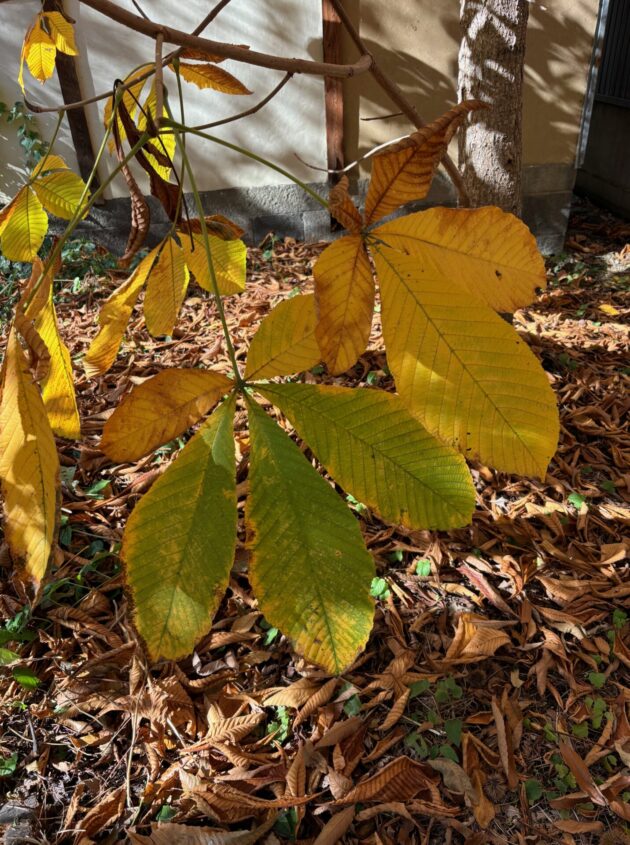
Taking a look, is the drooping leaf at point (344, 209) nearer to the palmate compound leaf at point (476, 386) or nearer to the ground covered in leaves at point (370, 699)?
the palmate compound leaf at point (476, 386)

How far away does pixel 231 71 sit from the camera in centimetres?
328

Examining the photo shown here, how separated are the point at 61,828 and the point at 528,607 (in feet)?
3.65

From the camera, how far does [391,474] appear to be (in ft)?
1.43

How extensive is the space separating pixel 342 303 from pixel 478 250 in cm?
11

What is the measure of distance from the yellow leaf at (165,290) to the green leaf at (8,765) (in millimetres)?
1048

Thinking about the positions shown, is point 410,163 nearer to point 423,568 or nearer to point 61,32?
point 61,32

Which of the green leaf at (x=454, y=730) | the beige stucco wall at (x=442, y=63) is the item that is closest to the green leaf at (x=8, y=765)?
the green leaf at (x=454, y=730)

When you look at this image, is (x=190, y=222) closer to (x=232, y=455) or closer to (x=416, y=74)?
(x=232, y=455)

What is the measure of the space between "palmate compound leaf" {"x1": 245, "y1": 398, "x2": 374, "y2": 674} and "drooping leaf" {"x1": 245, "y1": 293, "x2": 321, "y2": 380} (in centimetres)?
13

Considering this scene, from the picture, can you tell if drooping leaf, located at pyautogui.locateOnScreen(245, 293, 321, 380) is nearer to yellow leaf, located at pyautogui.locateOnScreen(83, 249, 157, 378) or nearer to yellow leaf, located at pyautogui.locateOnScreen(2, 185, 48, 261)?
yellow leaf, located at pyautogui.locateOnScreen(83, 249, 157, 378)

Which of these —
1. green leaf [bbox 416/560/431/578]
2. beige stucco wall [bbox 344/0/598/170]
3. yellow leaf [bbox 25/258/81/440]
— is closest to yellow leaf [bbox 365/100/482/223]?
yellow leaf [bbox 25/258/81/440]

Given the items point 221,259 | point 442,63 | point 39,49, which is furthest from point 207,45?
point 442,63

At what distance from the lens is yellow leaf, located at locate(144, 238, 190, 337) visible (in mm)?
711

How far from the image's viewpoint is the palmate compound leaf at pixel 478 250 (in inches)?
17.9
